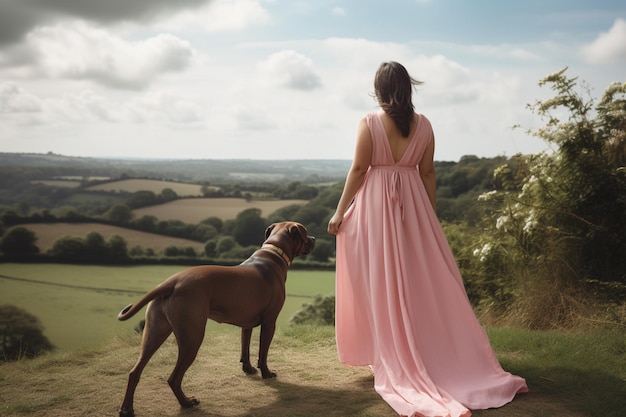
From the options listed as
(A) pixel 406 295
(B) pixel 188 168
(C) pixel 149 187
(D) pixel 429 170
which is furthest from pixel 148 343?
(B) pixel 188 168

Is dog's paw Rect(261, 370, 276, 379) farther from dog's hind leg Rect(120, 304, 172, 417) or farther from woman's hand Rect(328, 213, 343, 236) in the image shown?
woman's hand Rect(328, 213, 343, 236)

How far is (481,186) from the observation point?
12500 millimetres

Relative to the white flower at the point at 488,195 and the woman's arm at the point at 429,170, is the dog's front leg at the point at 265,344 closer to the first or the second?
the woman's arm at the point at 429,170

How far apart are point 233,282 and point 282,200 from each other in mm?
16168

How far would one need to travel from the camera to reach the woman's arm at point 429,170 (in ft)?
14.6

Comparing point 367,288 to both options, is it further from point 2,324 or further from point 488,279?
point 2,324

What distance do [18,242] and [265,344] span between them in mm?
10988

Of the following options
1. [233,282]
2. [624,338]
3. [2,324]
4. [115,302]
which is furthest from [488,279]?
[115,302]

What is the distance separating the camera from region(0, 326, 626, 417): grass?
3.94m

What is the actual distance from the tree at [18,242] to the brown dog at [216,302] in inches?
415

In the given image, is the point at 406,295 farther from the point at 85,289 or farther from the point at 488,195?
the point at 85,289

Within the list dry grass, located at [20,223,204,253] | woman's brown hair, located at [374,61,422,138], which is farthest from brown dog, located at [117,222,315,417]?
dry grass, located at [20,223,204,253]

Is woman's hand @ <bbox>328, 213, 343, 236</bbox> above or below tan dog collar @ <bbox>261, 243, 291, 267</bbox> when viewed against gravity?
above

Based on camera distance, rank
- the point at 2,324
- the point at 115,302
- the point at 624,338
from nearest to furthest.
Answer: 1. the point at 624,338
2. the point at 2,324
3. the point at 115,302
